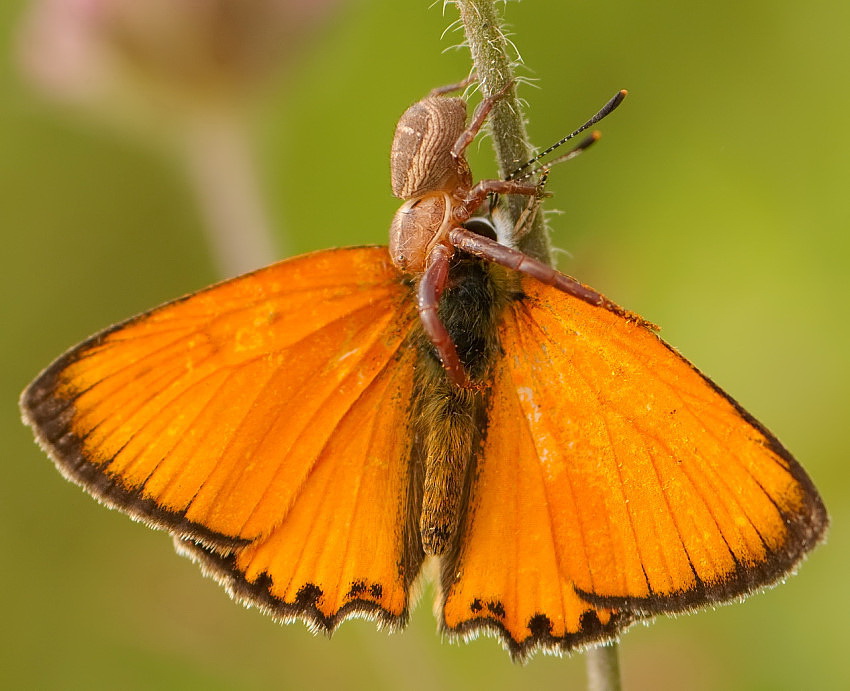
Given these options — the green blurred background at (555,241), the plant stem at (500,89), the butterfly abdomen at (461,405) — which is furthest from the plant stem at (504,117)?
the green blurred background at (555,241)

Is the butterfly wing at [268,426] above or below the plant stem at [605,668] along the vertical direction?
above

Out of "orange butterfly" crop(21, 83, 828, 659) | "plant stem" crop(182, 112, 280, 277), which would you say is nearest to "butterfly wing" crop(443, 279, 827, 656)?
"orange butterfly" crop(21, 83, 828, 659)

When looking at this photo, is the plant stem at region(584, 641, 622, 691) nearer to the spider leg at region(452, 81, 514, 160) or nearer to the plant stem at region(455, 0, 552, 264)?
the plant stem at region(455, 0, 552, 264)

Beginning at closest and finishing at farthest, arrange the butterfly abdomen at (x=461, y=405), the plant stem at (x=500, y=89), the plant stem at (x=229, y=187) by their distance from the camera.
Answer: the plant stem at (x=500, y=89), the butterfly abdomen at (x=461, y=405), the plant stem at (x=229, y=187)

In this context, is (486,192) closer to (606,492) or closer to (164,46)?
(606,492)

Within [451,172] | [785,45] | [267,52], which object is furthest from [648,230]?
[451,172]

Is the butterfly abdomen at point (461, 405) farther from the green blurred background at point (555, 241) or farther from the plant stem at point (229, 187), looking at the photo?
the plant stem at point (229, 187)

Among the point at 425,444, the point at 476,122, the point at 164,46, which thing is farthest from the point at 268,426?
the point at 164,46
